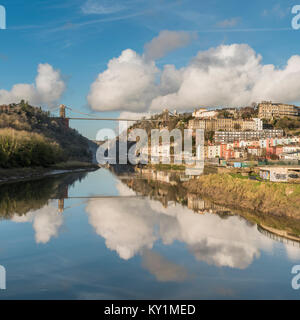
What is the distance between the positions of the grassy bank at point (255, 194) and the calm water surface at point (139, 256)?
1.12 metres

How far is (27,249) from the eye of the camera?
8203 mm

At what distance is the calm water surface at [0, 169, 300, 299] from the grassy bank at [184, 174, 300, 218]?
1.12 m

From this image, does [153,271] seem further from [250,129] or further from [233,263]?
[250,129]

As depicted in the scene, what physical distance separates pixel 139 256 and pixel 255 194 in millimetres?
6442

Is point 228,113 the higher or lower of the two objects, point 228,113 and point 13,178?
the higher

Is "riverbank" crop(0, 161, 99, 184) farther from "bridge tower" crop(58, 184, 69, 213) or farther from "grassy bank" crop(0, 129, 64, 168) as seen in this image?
"bridge tower" crop(58, 184, 69, 213)

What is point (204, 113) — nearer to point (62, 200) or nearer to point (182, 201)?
point (182, 201)

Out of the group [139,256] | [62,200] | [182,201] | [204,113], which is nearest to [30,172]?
[62,200]

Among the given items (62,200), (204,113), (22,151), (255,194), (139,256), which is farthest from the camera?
(204,113)

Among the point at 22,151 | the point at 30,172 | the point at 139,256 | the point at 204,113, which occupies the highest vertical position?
the point at 204,113

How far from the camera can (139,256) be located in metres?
7.80

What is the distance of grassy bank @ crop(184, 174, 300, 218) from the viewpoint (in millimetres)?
11149
